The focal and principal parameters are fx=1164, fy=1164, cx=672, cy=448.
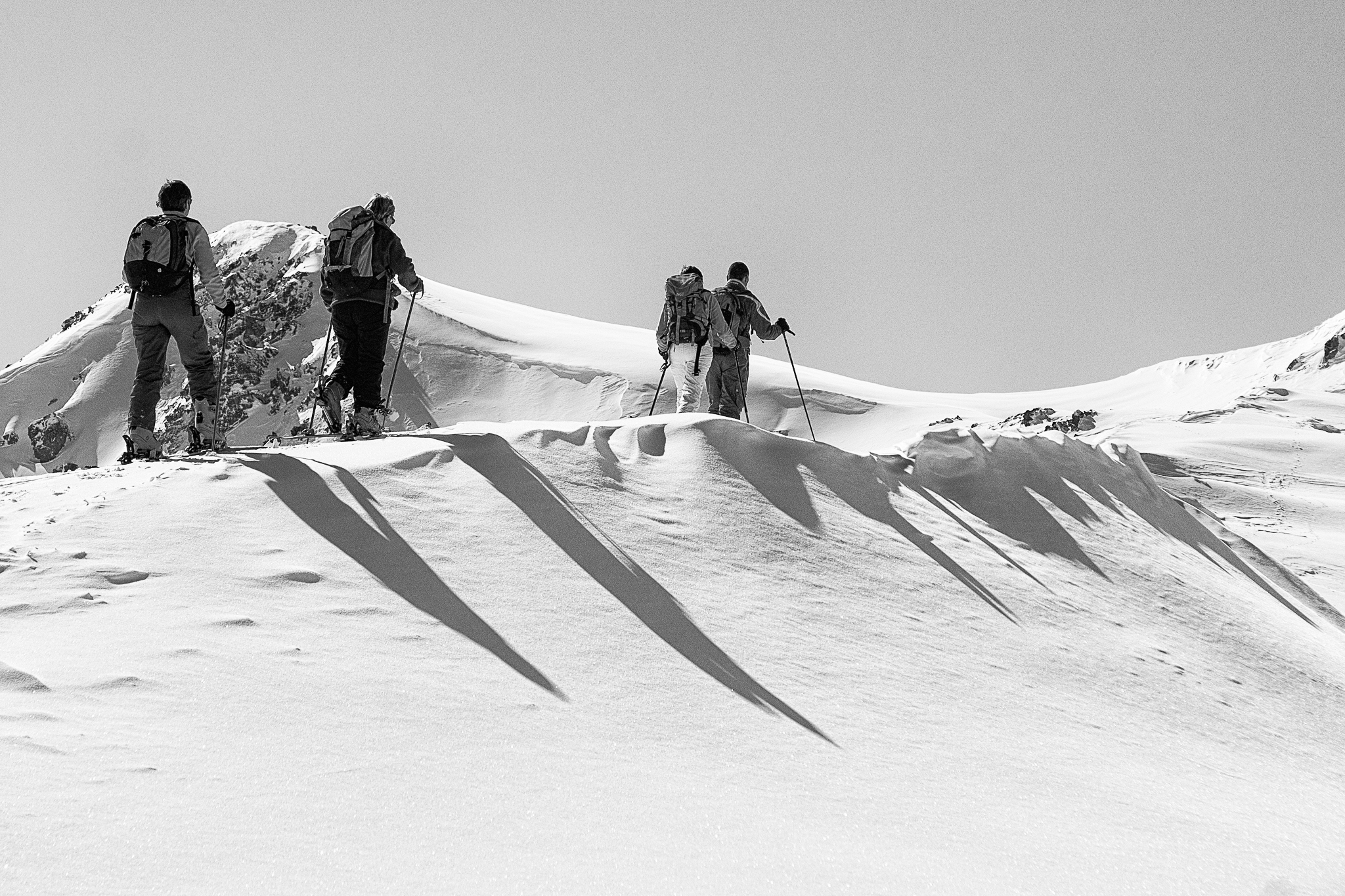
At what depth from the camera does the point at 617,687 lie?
4.25m

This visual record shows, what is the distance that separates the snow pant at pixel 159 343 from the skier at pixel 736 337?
12.9 feet

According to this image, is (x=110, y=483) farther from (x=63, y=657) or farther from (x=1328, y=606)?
(x=1328, y=606)

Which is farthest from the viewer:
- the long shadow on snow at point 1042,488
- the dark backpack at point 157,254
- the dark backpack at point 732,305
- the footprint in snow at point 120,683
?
the dark backpack at point 732,305

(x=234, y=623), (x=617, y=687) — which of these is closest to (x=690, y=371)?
(x=617, y=687)

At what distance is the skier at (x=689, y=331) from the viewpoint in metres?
9.08

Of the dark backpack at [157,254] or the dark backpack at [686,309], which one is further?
the dark backpack at [686,309]

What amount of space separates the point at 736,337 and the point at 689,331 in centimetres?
57

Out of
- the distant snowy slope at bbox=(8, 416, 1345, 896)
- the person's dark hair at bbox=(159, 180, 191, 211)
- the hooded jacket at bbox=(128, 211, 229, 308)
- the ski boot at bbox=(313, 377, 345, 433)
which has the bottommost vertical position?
the distant snowy slope at bbox=(8, 416, 1345, 896)

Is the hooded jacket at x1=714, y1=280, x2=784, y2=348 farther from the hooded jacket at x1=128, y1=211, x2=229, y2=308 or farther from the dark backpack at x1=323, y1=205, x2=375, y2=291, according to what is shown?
the hooded jacket at x1=128, y1=211, x2=229, y2=308

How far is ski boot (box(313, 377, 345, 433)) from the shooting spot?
7656mm

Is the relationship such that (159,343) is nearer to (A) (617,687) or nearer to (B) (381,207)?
(B) (381,207)

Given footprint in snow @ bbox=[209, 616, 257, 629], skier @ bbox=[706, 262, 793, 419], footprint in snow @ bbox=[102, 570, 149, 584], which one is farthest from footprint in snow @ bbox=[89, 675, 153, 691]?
skier @ bbox=[706, 262, 793, 419]

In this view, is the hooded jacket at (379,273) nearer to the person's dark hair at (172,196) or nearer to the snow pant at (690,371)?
Answer: the person's dark hair at (172,196)

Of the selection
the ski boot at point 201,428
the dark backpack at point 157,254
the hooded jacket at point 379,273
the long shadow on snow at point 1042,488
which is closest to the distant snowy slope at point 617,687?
the long shadow on snow at point 1042,488
